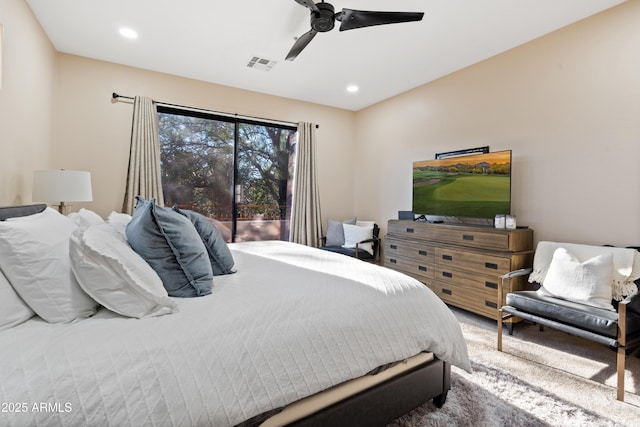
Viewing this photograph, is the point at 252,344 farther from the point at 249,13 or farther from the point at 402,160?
the point at 402,160

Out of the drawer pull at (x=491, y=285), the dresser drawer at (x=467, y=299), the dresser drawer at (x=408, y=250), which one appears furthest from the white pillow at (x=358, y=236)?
the drawer pull at (x=491, y=285)

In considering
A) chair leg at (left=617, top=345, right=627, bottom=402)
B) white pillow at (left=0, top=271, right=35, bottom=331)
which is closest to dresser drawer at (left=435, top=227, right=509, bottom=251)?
chair leg at (left=617, top=345, right=627, bottom=402)

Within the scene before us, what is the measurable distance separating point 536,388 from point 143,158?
429cm

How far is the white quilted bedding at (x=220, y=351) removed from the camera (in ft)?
2.87

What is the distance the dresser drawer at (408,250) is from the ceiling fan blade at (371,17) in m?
2.32

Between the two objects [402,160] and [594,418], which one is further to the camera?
[402,160]

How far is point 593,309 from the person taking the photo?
2.08 meters

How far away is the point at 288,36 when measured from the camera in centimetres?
307

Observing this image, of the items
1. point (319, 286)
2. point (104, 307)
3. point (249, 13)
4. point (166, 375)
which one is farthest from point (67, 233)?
point (249, 13)

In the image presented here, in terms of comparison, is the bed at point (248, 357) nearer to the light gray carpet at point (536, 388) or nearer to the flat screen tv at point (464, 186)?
the light gray carpet at point (536, 388)

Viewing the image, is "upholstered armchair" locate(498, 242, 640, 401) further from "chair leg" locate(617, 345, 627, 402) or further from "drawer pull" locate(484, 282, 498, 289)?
"drawer pull" locate(484, 282, 498, 289)

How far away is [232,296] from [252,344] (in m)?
0.36

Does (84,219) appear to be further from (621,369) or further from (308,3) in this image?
(621,369)

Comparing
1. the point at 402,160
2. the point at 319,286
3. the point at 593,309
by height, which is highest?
the point at 402,160
